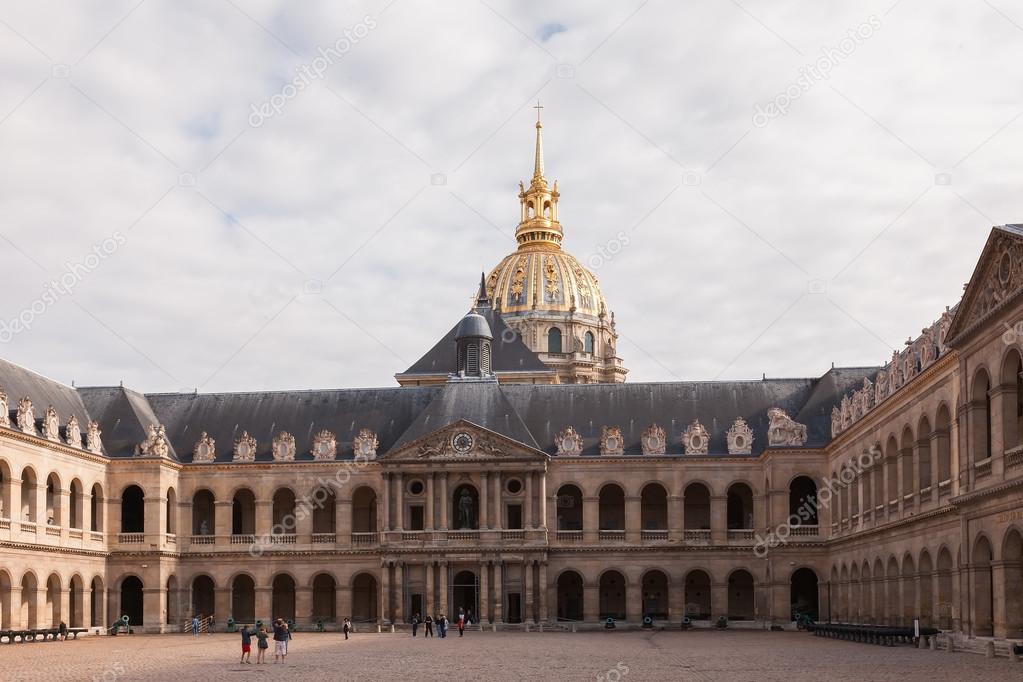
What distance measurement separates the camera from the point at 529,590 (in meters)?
79.2

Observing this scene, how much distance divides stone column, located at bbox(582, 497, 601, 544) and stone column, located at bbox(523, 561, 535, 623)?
12.5 ft

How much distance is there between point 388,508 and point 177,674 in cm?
4098

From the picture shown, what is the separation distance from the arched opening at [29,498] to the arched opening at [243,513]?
16.3 m

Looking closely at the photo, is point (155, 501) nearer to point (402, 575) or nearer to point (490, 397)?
point (402, 575)

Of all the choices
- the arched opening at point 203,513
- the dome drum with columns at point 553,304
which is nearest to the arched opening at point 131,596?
the arched opening at point 203,513

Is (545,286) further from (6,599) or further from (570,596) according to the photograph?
(6,599)

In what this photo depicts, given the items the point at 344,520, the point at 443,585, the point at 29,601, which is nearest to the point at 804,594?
the point at 443,585

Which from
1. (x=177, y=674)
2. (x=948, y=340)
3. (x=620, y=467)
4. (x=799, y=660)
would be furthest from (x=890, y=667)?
(x=620, y=467)

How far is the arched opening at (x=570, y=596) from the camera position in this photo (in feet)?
275

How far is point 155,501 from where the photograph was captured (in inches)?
3157

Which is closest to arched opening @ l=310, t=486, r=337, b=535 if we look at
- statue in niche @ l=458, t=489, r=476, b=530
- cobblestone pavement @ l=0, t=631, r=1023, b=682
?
statue in niche @ l=458, t=489, r=476, b=530

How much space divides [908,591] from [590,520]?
89.5ft

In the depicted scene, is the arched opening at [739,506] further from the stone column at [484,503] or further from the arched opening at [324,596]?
the arched opening at [324,596]

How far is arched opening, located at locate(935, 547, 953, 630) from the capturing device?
50250 mm
